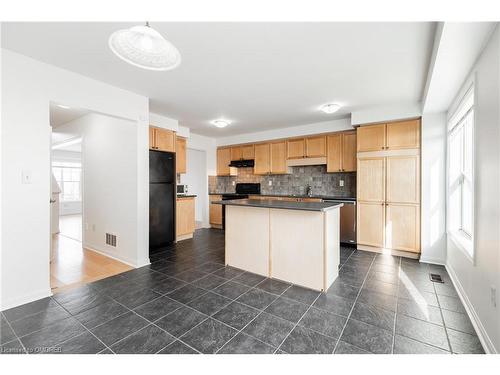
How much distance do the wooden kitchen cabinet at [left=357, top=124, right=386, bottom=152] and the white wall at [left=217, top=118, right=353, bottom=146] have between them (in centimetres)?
39

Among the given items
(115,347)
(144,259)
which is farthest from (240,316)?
(144,259)

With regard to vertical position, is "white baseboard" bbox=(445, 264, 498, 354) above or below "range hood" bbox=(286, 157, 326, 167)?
below

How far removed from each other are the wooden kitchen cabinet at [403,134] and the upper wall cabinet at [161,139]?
3945 millimetres

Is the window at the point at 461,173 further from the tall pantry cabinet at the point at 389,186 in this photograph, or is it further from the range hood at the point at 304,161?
the range hood at the point at 304,161

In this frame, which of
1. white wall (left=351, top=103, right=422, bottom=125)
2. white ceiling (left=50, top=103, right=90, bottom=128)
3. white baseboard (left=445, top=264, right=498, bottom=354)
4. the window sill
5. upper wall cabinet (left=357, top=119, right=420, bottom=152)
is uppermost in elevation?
white ceiling (left=50, top=103, right=90, bottom=128)

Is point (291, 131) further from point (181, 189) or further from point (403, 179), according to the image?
point (181, 189)

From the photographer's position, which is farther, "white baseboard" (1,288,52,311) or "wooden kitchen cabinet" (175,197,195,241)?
"wooden kitchen cabinet" (175,197,195,241)

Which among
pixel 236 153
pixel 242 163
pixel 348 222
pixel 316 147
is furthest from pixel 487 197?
pixel 236 153

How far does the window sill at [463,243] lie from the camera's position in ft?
7.09

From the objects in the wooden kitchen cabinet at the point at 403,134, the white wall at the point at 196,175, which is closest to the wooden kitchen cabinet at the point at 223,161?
the white wall at the point at 196,175

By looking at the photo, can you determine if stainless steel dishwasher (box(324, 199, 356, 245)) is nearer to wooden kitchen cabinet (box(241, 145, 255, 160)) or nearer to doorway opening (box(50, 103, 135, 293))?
wooden kitchen cabinet (box(241, 145, 255, 160))

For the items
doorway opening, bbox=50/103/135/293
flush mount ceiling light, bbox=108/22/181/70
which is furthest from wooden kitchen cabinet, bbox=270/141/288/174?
flush mount ceiling light, bbox=108/22/181/70

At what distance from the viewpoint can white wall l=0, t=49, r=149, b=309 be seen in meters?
2.11

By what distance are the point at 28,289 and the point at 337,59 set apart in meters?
3.91
